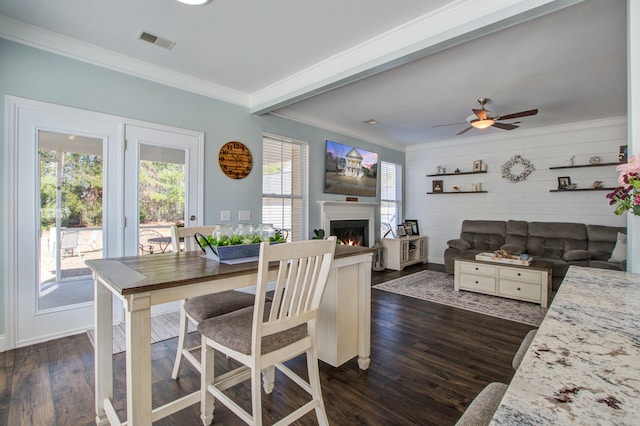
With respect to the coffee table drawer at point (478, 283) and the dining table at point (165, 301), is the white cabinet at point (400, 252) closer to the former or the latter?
the coffee table drawer at point (478, 283)

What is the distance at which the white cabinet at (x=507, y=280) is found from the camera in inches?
145

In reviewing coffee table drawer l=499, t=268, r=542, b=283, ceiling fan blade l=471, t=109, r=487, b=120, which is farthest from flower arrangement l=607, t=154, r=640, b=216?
coffee table drawer l=499, t=268, r=542, b=283

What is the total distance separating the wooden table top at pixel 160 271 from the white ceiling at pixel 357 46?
1769 mm

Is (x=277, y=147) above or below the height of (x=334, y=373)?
above

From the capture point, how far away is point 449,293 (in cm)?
416

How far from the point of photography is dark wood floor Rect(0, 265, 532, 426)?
1.74 m

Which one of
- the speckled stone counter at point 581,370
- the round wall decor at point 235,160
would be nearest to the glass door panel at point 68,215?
the round wall decor at point 235,160

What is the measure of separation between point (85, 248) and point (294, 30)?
264cm

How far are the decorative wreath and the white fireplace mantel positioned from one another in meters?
2.37

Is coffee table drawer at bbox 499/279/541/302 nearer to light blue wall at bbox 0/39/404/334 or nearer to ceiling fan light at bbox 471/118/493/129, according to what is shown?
ceiling fan light at bbox 471/118/493/129

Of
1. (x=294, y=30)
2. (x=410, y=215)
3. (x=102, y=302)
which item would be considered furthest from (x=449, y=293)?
(x=102, y=302)

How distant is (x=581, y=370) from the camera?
62 centimetres

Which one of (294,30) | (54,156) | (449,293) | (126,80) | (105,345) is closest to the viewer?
(105,345)

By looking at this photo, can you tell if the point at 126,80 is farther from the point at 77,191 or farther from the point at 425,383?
the point at 425,383
